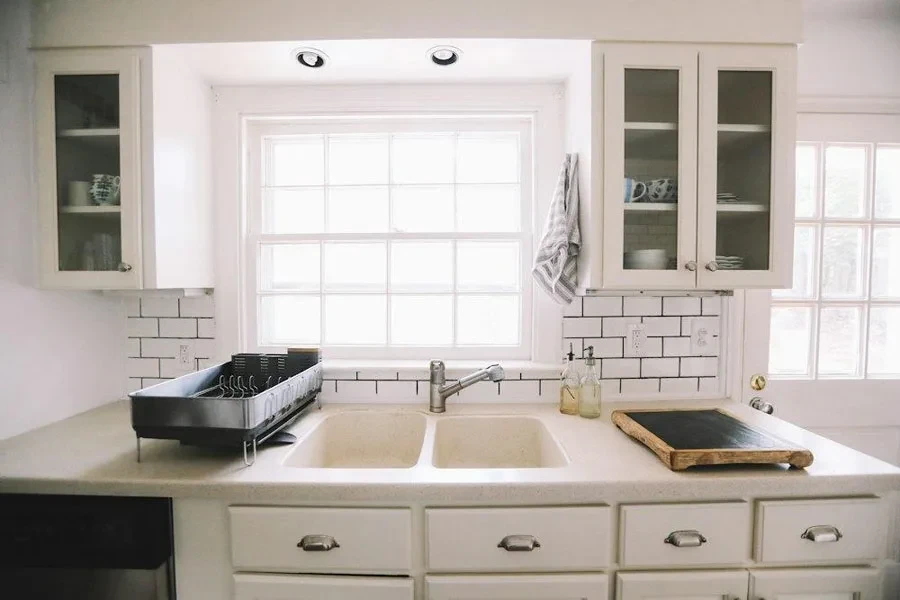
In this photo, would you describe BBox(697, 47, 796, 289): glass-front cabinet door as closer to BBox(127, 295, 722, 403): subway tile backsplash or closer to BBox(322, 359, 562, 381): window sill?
BBox(127, 295, 722, 403): subway tile backsplash

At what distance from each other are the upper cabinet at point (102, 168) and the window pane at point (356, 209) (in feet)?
2.17

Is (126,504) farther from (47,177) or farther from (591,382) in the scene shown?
(591,382)

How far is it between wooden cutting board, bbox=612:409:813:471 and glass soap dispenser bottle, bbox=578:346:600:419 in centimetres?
10

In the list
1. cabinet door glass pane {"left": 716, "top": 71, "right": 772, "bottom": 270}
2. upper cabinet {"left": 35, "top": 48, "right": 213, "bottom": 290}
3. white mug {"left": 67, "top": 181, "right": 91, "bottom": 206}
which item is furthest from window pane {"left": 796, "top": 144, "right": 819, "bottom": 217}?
white mug {"left": 67, "top": 181, "right": 91, "bottom": 206}

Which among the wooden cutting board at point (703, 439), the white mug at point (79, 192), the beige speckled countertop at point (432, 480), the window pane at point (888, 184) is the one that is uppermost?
the window pane at point (888, 184)

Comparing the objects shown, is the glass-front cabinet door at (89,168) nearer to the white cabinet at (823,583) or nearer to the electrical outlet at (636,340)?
the electrical outlet at (636,340)

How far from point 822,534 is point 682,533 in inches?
15.5

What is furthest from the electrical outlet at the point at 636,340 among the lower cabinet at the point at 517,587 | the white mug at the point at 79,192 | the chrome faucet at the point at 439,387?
the white mug at the point at 79,192

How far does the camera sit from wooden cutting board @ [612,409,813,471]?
103 centimetres

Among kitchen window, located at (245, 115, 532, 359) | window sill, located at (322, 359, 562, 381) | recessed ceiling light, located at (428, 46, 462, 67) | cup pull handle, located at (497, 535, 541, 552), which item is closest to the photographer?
cup pull handle, located at (497, 535, 541, 552)

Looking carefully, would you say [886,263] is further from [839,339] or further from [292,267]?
[292,267]

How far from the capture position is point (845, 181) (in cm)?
166

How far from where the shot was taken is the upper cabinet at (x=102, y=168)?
1.29 metres

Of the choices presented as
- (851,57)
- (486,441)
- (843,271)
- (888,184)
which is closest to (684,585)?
(486,441)
